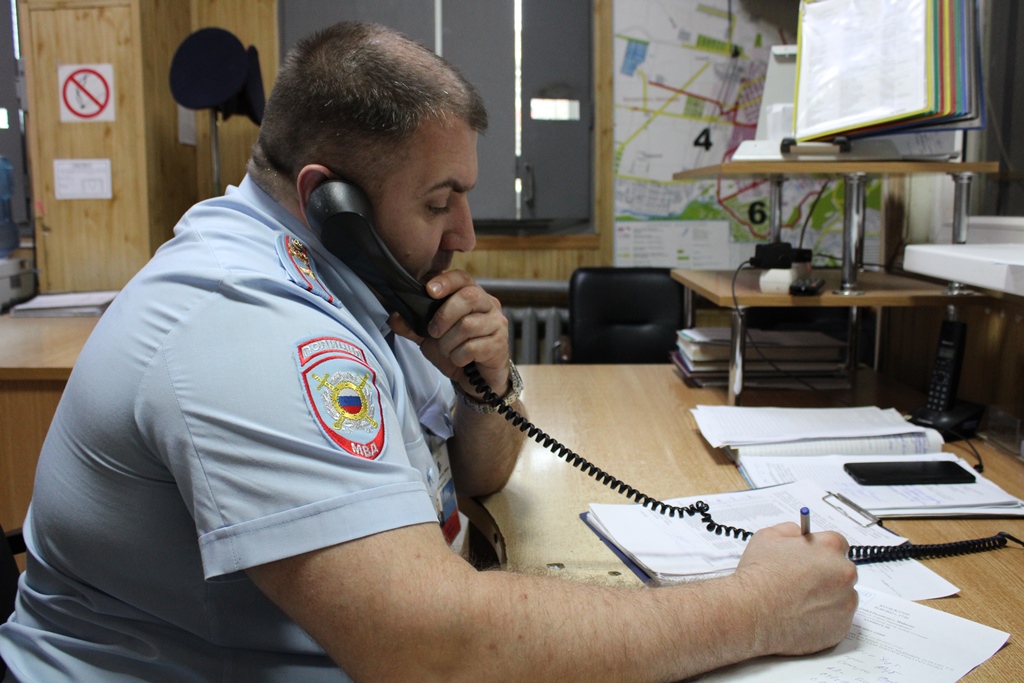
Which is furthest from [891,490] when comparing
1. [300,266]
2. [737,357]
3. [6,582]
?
[6,582]

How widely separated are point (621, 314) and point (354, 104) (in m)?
2.26

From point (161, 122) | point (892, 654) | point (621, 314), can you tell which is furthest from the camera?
point (161, 122)

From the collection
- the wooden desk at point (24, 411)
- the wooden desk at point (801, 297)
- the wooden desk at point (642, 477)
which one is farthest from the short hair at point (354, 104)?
the wooden desk at point (24, 411)

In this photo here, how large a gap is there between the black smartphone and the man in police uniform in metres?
0.43

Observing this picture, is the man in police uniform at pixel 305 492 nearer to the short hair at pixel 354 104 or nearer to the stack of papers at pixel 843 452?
the short hair at pixel 354 104

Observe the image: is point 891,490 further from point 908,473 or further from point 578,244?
point 578,244

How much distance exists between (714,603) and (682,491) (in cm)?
50

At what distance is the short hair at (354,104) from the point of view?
0.89 metres

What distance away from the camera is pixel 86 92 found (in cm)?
315

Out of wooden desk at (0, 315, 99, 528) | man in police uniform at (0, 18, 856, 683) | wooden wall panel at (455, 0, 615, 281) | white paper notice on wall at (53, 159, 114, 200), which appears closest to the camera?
man in police uniform at (0, 18, 856, 683)

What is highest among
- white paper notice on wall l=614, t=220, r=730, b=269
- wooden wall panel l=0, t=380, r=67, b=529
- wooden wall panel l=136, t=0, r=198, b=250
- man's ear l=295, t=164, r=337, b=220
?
wooden wall panel l=136, t=0, r=198, b=250

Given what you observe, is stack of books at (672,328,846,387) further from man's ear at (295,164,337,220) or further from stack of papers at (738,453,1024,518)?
man's ear at (295,164,337,220)

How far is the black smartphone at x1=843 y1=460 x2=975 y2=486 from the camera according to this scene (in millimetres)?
1289

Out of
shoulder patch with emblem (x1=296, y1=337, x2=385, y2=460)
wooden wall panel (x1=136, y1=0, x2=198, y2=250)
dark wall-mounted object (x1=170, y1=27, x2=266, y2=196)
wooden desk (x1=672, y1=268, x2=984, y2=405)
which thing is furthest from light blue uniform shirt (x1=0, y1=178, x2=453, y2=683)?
wooden wall panel (x1=136, y1=0, x2=198, y2=250)
